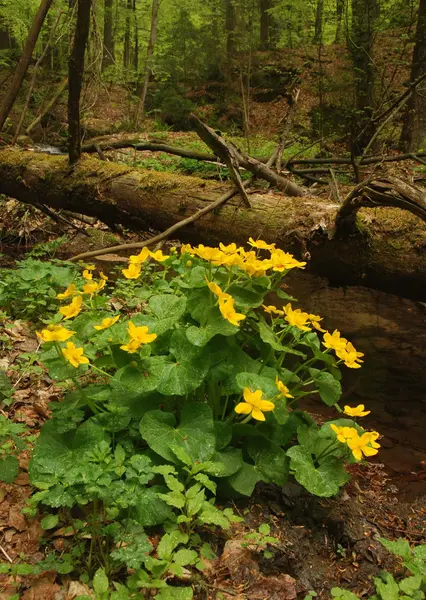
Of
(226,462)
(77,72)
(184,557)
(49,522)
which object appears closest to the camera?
(184,557)

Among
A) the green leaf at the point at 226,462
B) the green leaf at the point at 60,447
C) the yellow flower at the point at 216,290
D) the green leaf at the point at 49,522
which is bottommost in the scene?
the green leaf at the point at 49,522

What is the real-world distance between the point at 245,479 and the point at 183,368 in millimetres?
568

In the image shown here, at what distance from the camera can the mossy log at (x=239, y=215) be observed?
360 centimetres

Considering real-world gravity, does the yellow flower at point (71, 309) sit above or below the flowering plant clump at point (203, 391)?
above

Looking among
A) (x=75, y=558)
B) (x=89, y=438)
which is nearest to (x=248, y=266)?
(x=89, y=438)

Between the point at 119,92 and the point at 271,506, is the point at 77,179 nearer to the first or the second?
the point at 271,506

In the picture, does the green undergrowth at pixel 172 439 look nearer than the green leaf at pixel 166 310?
Yes

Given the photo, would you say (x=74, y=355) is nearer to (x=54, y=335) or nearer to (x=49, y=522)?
(x=54, y=335)

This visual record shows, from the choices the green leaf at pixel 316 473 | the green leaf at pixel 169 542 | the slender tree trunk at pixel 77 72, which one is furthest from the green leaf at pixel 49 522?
the slender tree trunk at pixel 77 72

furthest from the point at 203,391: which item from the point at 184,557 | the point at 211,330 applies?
the point at 184,557

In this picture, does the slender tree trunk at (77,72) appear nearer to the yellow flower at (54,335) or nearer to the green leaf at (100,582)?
the yellow flower at (54,335)

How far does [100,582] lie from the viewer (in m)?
1.60

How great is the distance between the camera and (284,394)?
2.00 meters

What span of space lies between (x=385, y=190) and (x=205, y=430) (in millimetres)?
2113
